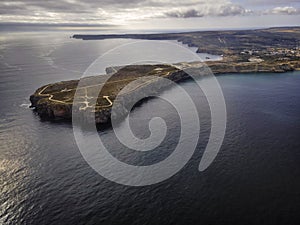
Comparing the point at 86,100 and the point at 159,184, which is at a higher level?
the point at 86,100

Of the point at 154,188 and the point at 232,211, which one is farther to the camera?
the point at 154,188

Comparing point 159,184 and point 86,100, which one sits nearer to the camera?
point 159,184

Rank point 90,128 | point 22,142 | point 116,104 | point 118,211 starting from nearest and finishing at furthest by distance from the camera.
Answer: point 118,211 → point 22,142 → point 90,128 → point 116,104

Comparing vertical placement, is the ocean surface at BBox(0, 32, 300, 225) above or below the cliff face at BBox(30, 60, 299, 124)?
below

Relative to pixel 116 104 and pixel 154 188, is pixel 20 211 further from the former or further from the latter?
pixel 116 104

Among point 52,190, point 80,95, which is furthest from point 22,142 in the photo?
point 80,95

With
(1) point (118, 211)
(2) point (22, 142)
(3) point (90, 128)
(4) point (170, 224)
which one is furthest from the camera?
(3) point (90, 128)

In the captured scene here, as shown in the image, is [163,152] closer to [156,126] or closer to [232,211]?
[156,126]

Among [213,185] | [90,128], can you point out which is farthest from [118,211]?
[90,128]

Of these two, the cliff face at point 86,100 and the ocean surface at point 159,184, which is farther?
the cliff face at point 86,100

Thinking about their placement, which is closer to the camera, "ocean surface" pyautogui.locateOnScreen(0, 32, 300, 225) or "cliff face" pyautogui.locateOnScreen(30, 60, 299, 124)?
"ocean surface" pyautogui.locateOnScreen(0, 32, 300, 225)
